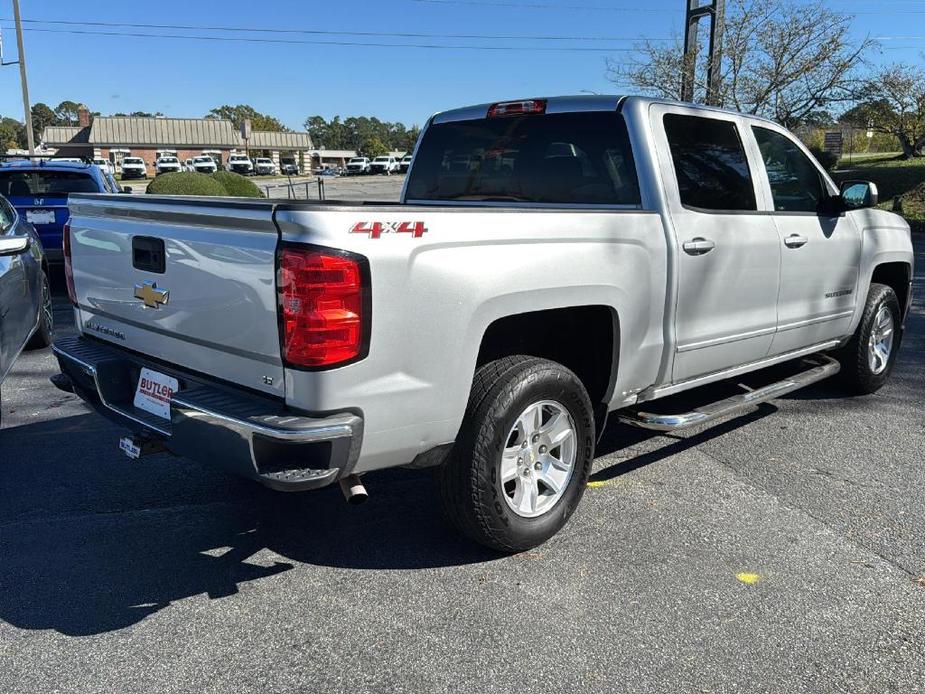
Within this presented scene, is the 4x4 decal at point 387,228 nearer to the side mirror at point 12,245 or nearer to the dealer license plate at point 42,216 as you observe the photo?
the side mirror at point 12,245

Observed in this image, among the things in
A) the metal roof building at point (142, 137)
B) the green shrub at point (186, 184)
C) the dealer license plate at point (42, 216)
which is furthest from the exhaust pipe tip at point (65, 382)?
the metal roof building at point (142, 137)

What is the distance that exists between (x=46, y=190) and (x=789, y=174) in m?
9.10

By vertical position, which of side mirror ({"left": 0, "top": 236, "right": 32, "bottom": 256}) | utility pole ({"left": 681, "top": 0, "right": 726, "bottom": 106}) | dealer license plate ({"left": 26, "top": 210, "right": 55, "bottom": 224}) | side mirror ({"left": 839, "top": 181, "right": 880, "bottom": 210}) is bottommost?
dealer license plate ({"left": 26, "top": 210, "right": 55, "bottom": 224})

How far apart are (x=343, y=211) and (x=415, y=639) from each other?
1.55 m

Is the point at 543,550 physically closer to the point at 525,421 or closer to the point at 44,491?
the point at 525,421

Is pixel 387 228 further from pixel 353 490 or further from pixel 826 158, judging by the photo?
pixel 826 158

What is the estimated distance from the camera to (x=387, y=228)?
283cm

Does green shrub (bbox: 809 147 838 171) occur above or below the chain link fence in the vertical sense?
above

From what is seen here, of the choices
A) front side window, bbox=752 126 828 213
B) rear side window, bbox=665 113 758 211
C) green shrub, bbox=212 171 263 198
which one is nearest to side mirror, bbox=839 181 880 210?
front side window, bbox=752 126 828 213

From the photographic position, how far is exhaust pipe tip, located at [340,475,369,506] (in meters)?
3.01

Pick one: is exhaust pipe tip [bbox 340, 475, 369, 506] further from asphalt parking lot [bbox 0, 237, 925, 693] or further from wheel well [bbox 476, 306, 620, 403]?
wheel well [bbox 476, 306, 620, 403]

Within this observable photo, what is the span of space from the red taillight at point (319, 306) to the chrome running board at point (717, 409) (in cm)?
183

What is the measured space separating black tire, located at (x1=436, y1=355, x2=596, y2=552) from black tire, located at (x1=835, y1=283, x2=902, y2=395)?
3.15 meters

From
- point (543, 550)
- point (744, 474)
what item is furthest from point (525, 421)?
point (744, 474)
